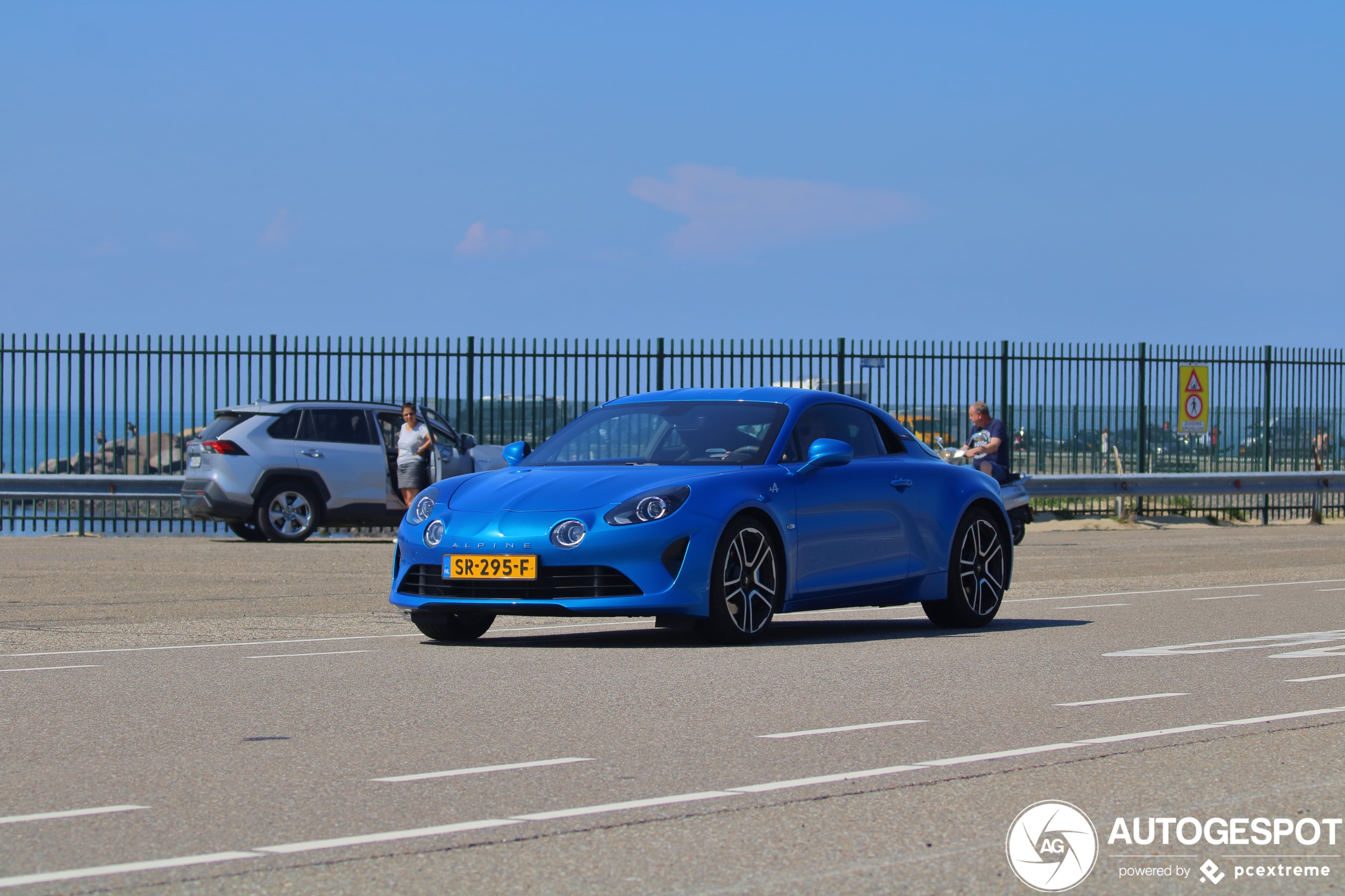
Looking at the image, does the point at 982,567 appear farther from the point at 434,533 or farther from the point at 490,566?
the point at 434,533

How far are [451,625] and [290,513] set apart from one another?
1149cm

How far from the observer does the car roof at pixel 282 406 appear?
21.1 metres

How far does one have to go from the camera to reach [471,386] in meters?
24.2

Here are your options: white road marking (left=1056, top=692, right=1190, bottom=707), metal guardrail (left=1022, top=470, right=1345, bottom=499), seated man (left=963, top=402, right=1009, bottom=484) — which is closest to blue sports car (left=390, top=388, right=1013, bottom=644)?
white road marking (left=1056, top=692, right=1190, bottom=707)

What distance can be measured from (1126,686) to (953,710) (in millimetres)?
1233

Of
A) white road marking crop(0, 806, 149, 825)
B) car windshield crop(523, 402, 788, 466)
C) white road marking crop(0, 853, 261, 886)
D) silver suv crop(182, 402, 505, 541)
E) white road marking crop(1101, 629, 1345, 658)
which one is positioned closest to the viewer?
white road marking crop(0, 853, 261, 886)

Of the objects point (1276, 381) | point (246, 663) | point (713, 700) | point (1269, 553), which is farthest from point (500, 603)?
point (1276, 381)

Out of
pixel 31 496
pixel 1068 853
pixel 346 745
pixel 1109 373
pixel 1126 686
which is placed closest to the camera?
pixel 1068 853

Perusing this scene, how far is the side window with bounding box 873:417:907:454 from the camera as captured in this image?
11.3 m

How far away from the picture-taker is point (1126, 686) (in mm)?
8125

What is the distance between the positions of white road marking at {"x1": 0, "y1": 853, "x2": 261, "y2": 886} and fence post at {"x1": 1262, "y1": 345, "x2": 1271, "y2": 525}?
2536 centimetres

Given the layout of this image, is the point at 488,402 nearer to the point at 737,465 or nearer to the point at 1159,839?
the point at 737,465

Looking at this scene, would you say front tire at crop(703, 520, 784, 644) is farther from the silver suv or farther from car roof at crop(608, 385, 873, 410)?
the silver suv

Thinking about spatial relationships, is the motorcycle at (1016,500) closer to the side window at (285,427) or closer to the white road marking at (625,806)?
the side window at (285,427)
